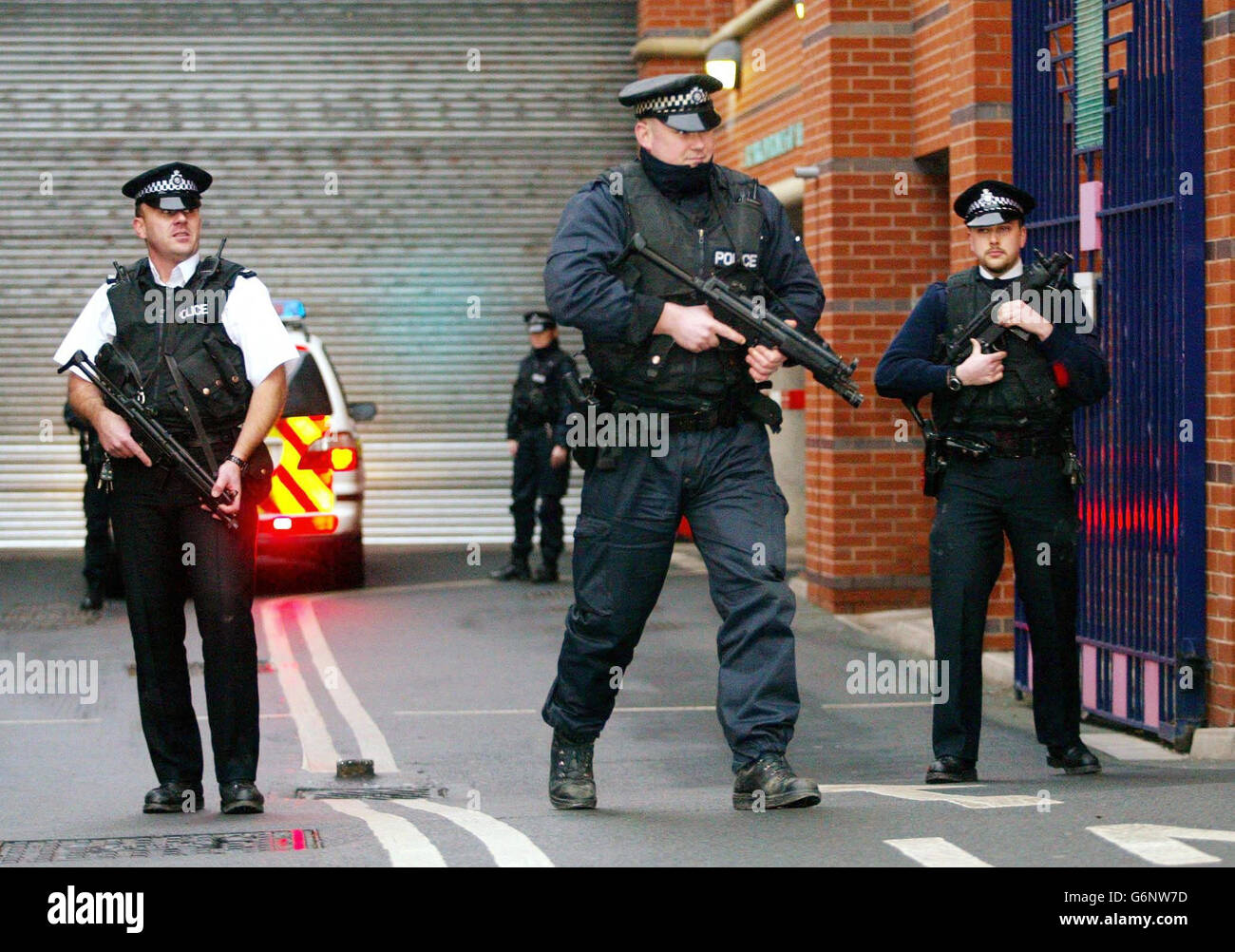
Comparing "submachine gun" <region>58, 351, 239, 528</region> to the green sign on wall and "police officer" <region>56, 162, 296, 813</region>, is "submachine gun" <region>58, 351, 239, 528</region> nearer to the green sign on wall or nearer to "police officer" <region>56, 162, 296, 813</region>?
"police officer" <region>56, 162, 296, 813</region>

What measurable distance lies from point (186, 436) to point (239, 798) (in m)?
1.18

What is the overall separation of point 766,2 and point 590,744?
1007 cm

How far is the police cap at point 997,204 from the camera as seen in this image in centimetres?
712

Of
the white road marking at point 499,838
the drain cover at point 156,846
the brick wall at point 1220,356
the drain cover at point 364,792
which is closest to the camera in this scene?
the white road marking at point 499,838

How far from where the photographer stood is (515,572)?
15008mm

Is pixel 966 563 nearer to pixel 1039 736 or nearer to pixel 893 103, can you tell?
pixel 1039 736

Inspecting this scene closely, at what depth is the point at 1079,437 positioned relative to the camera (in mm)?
8844

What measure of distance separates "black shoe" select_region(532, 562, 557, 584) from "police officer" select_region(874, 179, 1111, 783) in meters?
7.68

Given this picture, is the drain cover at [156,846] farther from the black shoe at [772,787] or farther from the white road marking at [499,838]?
the black shoe at [772,787]

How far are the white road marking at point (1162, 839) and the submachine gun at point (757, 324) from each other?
1429 millimetres

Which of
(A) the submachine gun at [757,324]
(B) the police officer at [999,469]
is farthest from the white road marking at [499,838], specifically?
(B) the police officer at [999,469]

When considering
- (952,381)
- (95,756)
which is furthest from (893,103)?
(95,756)

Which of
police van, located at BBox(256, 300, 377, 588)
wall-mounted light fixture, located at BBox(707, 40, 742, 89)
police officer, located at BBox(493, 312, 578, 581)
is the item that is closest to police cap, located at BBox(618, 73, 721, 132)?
police van, located at BBox(256, 300, 377, 588)
